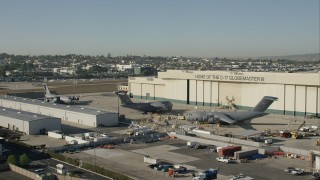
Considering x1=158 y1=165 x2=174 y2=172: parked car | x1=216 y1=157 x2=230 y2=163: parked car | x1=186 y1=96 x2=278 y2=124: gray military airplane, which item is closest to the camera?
x1=158 y1=165 x2=174 y2=172: parked car

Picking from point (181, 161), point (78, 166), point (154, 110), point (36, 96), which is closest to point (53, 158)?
point (78, 166)

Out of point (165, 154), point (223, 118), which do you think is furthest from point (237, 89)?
point (165, 154)

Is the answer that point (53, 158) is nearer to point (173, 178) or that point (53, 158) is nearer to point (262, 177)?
point (173, 178)

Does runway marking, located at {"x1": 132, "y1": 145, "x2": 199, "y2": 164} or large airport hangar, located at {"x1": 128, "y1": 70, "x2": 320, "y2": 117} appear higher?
large airport hangar, located at {"x1": 128, "y1": 70, "x2": 320, "y2": 117}

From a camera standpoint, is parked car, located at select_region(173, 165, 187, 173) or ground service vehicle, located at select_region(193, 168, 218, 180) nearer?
ground service vehicle, located at select_region(193, 168, 218, 180)

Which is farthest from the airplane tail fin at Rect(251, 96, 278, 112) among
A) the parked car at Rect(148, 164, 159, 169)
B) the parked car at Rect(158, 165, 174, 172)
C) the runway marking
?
the parked car at Rect(148, 164, 159, 169)

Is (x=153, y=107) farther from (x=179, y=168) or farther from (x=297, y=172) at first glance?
(x=297, y=172)

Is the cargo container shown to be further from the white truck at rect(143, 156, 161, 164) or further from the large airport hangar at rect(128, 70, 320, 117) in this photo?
the large airport hangar at rect(128, 70, 320, 117)
